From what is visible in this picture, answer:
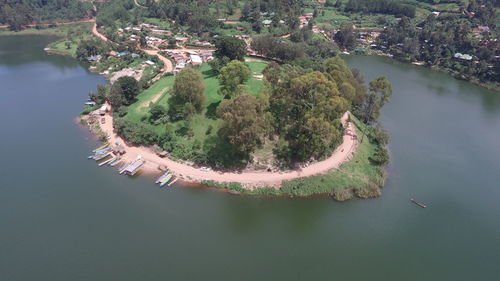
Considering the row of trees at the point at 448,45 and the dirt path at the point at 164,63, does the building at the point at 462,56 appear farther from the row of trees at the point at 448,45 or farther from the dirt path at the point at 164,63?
the dirt path at the point at 164,63

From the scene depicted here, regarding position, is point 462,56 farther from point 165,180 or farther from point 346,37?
point 165,180

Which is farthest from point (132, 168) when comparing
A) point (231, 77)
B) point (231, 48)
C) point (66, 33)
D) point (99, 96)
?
point (66, 33)

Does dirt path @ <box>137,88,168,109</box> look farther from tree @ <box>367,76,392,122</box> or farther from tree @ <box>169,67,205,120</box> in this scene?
tree @ <box>367,76,392,122</box>

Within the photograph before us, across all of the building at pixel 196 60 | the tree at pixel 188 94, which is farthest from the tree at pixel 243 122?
the building at pixel 196 60

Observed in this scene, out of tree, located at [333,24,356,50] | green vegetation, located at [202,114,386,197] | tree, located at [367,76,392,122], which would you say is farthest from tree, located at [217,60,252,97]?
tree, located at [333,24,356,50]

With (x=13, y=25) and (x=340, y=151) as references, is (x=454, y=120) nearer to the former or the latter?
(x=340, y=151)

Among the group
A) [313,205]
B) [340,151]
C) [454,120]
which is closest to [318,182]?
[313,205]

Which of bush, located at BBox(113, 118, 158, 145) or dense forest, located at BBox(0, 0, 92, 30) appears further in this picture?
dense forest, located at BBox(0, 0, 92, 30)
